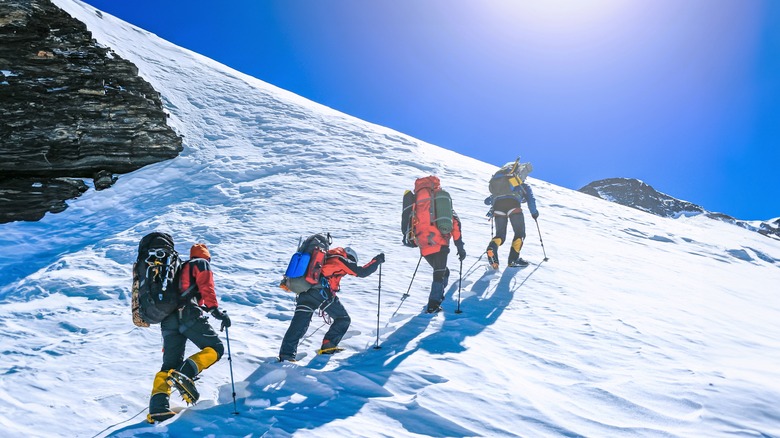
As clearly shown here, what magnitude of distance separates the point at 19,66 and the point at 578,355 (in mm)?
17741

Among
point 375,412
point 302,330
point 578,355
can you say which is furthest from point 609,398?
point 302,330

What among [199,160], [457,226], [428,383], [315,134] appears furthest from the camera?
[315,134]

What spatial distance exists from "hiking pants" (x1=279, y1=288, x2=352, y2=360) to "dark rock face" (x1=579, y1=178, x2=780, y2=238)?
100922mm

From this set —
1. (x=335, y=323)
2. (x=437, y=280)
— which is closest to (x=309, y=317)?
(x=335, y=323)

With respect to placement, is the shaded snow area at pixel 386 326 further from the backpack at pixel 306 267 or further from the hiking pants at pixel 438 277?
the backpack at pixel 306 267

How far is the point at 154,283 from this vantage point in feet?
16.0

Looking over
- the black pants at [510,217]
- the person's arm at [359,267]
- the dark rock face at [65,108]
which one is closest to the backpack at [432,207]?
the person's arm at [359,267]

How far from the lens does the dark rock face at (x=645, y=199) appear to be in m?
100

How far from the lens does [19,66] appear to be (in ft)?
49.6

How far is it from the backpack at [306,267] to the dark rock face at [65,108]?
10786 mm

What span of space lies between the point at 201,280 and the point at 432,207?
4.04 metres

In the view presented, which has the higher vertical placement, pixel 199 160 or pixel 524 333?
pixel 199 160

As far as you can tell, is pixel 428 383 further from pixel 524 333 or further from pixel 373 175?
pixel 373 175

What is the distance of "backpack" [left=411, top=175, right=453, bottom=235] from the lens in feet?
25.6
